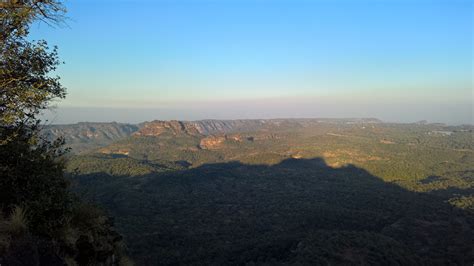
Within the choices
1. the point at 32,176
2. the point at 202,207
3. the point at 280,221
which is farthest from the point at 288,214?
the point at 32,176

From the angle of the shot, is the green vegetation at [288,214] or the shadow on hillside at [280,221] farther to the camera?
the green vegetation at [288,214]

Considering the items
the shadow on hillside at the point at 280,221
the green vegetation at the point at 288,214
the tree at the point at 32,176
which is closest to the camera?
the tree at the point at 32,176

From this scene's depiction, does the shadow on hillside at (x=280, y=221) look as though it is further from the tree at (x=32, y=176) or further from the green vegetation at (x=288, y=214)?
the tree at (x=32, y=176)

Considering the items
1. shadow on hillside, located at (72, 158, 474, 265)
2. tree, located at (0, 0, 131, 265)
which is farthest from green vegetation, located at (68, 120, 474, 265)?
tree, located at (0, 0, 131, 265)

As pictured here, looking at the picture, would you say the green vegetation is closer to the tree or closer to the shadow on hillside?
the shadow on hillside

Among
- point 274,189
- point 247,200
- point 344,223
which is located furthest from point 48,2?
point 274,189

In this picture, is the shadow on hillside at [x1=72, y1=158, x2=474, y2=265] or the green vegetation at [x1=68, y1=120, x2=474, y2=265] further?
the green vegetation at [x1=68, y1=120, x2=474, y2=265]

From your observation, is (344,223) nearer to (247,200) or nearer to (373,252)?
(373,252)

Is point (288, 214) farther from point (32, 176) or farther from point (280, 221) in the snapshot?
point (32, 176)

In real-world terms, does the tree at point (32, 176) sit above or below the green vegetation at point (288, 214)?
above

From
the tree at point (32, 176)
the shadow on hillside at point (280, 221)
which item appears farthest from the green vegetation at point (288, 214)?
the tree at point (32, 176)
